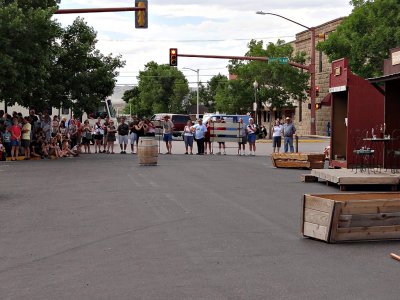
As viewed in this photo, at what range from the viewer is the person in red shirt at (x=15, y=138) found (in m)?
28.9

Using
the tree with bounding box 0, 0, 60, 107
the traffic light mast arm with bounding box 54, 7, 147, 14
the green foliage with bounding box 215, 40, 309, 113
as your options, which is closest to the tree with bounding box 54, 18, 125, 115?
the tree with bounding box 0, 0, 60, 107

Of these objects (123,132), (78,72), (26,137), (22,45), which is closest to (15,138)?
(26,137)

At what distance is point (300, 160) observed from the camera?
2542 cm

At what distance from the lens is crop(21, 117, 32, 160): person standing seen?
29.8 metres

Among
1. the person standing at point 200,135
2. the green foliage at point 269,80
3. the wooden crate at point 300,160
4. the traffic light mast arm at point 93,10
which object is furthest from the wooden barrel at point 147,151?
the green foliage at point 269,80

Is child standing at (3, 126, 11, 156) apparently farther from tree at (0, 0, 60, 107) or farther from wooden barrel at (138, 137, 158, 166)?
wooden barrel at (138, 137, 158, 166)

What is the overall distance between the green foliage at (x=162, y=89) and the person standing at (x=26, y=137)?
84486 millimetres

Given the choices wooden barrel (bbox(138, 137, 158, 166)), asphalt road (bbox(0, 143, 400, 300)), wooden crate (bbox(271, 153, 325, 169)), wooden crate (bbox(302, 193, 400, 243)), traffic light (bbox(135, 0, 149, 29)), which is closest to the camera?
asphalt road (bbox(0, 143, 400, 300))

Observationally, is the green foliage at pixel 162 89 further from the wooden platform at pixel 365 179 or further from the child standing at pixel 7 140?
the wooden platform at pixel 365 179

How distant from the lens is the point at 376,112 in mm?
22188

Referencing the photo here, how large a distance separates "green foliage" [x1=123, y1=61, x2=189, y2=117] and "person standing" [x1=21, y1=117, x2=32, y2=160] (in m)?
84.5

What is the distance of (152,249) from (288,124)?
2316 cm

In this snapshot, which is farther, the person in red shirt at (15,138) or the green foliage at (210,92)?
the green foliage at (210,92)

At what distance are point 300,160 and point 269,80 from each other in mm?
39326
